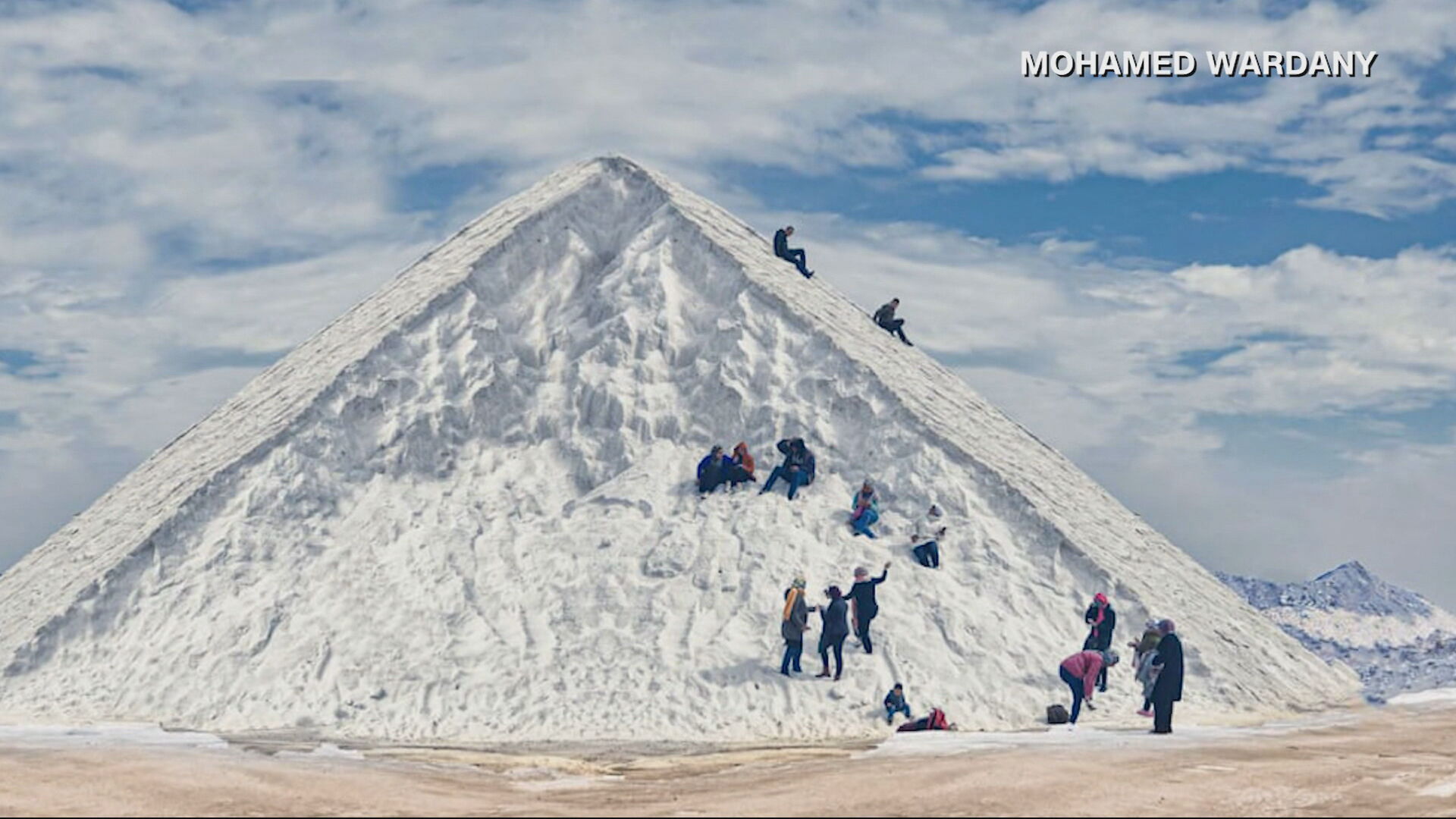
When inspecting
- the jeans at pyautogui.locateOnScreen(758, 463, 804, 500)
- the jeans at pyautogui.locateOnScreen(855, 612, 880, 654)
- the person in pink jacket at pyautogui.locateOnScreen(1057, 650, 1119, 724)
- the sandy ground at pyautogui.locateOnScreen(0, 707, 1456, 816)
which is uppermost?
the jeans at pyautogui.locateOnScreen(758, 463, 804, 500)

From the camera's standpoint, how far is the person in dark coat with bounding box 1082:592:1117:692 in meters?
29.2

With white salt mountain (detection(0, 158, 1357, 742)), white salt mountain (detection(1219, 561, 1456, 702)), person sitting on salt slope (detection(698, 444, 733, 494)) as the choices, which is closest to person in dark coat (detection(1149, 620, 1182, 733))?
white salt mountain (detection(0, 158, 1357, 742))

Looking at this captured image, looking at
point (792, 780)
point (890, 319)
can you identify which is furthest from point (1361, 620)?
point (792, 780)

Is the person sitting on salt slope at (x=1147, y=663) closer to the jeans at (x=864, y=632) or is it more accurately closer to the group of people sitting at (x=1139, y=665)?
the group of people sitting at (x=1139, y=665)

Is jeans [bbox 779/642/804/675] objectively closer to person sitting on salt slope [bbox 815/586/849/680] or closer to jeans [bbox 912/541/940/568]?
person sitting on salt slope [bbox 815/586/849/680]

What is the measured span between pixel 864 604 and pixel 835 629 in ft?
3.15

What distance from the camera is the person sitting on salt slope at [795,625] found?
28000mm

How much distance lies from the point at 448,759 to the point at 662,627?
6.53 m

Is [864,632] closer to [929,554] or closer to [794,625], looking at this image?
[794,625]

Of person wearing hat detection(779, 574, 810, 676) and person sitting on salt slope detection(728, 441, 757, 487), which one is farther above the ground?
person sitting on salt slope detection(728, 441, 757, 487)

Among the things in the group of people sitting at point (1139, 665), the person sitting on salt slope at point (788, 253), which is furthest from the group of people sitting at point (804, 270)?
the group of people sitting at point (1139, 665)

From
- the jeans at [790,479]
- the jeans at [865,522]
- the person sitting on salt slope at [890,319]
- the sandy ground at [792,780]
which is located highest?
the person sitting on salt slope at [890,319]

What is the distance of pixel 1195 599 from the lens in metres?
35.5

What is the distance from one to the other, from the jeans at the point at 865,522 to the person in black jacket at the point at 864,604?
2913 mm
